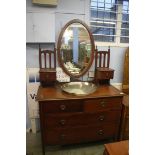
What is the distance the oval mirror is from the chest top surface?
301 mm

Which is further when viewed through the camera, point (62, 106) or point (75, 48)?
point (75, 48)

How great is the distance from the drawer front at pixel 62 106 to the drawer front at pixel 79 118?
0.06 m

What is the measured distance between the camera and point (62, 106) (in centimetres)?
172

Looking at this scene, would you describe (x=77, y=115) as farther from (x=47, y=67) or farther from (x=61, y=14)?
(x=61, y=14)

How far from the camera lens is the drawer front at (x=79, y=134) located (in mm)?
1831

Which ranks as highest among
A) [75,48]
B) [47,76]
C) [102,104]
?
[75,48]

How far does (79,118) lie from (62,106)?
0.82 feet

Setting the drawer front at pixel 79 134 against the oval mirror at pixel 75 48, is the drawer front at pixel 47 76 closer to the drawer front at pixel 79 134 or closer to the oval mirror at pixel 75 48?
the oval mirror at pixel 75 48

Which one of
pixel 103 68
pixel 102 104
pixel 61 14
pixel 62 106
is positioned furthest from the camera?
pixel 103 68

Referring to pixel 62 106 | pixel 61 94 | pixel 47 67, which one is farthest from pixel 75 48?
pixel 62 106

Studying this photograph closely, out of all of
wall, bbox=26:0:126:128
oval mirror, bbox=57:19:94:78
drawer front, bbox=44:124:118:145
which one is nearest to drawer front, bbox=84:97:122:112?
drawer front, bbox=44:124:118:145

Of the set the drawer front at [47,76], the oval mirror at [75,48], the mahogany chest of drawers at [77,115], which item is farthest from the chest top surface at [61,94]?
the oval mirror at [75,48]
